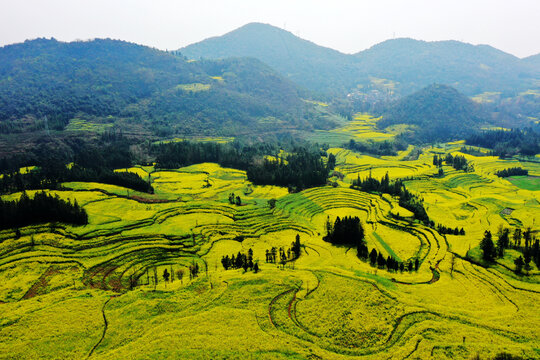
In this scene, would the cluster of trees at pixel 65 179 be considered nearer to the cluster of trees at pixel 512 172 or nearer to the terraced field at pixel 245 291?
the terraced field at pixel 245 291

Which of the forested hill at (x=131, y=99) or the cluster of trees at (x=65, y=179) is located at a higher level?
the forested hill at (x=131, y=99)

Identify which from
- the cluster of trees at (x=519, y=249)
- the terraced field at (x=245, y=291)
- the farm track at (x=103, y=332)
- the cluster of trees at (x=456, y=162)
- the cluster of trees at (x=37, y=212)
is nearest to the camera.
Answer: the farm track at (x=103, y=332)

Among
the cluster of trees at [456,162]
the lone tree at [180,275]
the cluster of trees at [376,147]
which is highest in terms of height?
the cluster of trees at [376,147]

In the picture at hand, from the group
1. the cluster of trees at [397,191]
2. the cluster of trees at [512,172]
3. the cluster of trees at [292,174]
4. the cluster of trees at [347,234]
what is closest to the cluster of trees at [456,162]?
the cluster of trees at [512,172]

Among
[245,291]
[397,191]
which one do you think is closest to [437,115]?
[397,191]

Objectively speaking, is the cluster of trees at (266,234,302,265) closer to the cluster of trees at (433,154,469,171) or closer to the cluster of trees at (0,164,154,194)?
the cluster of trees at (0,164,154,194)

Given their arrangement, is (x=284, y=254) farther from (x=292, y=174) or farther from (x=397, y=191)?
(x=292, y=174)

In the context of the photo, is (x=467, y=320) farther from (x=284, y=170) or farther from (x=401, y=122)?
(x=401, y=122)

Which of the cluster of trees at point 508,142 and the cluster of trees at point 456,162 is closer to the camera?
the cluster of trees at point 456,162
